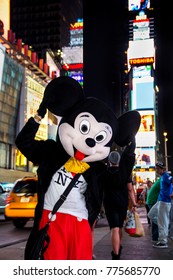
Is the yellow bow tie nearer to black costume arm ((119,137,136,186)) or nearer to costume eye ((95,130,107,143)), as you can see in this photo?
costume eye ((95,130,107,143))

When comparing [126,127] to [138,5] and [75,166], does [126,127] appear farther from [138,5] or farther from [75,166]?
[138,5]

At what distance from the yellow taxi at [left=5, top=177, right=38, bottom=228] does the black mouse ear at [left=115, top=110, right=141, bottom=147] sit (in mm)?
6380

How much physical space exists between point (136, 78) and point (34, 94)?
619 inches

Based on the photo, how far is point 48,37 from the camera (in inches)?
3575

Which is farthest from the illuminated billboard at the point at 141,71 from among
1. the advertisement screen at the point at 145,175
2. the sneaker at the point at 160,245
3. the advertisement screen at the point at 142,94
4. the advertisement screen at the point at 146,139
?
the sneaker at the point at 160,245

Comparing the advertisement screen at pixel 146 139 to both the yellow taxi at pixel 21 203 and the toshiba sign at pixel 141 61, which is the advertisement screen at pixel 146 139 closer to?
the toshiba sign at pixel 141 61

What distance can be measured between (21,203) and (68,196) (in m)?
6.96

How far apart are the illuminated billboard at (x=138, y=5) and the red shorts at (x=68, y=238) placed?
68.6 metres

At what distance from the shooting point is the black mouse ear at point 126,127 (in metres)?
3.12

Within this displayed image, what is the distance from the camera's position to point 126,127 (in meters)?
3.12

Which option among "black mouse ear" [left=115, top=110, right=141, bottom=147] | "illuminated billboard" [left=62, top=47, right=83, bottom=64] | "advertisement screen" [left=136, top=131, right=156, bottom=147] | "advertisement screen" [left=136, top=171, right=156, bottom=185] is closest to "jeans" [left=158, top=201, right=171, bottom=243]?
"black mouse ear" [left=115, top=110, right=141, bottom=147]

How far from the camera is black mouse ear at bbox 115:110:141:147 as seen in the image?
3115 millimetres
